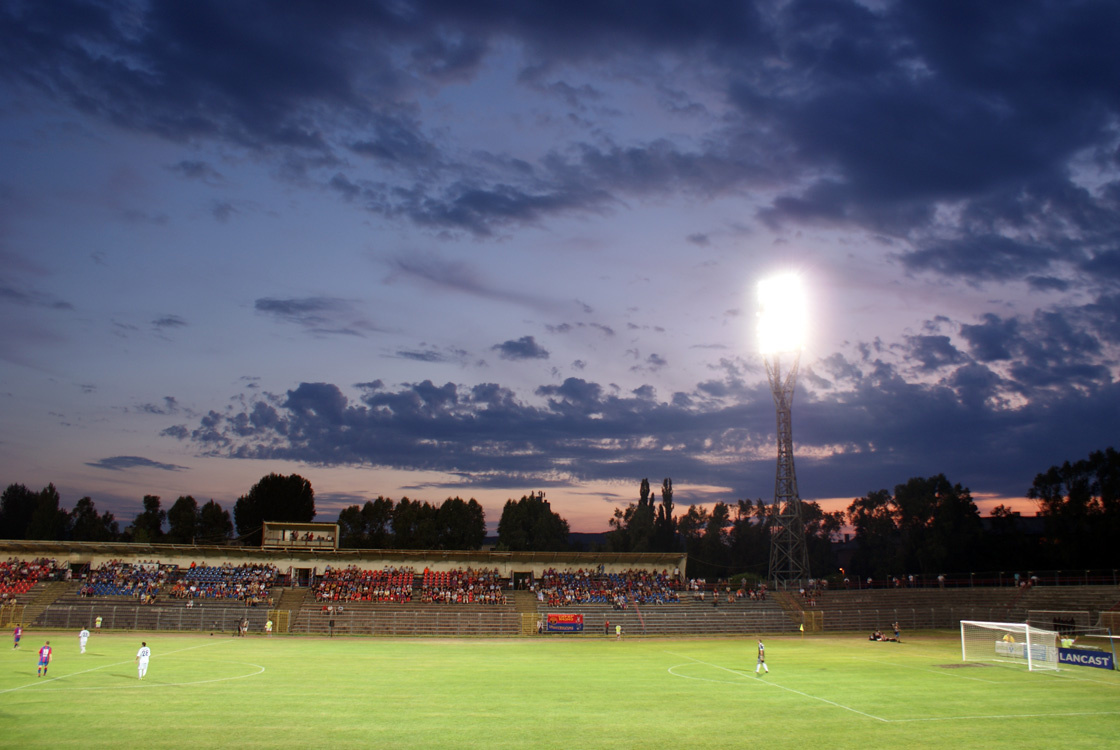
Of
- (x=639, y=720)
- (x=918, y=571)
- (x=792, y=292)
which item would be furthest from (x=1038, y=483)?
(x=639, y=720)

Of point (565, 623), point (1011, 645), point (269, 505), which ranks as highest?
point (269, 505)

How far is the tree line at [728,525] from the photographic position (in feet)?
261

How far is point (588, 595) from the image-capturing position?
7200cm

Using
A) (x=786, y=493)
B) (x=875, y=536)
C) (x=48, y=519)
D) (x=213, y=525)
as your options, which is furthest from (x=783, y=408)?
(x=48, y=519)

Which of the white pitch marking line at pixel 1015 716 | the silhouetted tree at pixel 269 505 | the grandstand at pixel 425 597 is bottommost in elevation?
the grandstand at pixel 425 597

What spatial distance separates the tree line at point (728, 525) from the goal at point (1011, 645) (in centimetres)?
3625

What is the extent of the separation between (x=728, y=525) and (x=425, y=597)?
295ft

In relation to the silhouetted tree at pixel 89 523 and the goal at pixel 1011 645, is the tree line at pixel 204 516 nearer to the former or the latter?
the silhouetted tree at pixel 89 523

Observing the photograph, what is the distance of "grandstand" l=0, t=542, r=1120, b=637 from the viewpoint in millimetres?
59250

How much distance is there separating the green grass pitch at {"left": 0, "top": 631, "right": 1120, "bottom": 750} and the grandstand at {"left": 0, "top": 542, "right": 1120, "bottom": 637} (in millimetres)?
18595

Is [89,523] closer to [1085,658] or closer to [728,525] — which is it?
[728,525]

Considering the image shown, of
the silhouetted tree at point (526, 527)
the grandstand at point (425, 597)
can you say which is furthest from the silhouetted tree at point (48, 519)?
the silhouetted tree at point (526, 527)

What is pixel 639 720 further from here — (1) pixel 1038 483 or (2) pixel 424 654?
(1) pixel 1038 483

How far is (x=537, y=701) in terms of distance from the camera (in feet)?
84.6
